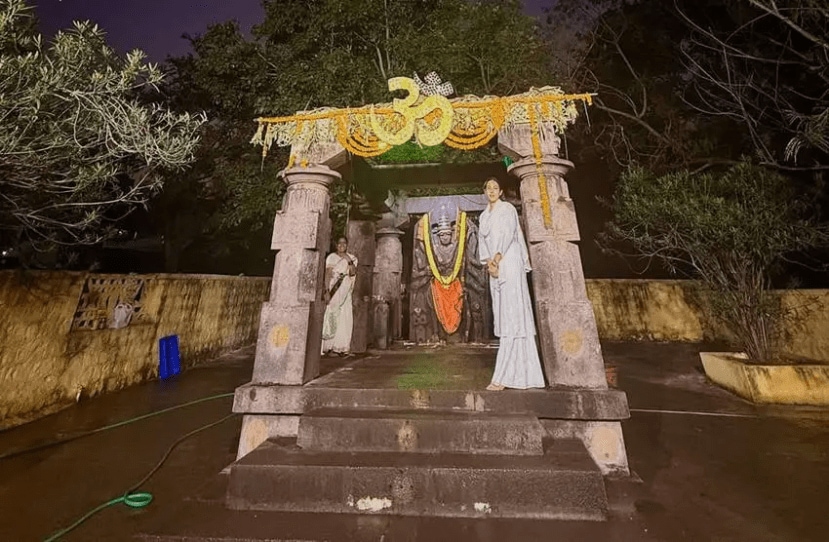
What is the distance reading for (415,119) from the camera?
18.1 feet

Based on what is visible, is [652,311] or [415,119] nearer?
[415,119]

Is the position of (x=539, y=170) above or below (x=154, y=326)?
above

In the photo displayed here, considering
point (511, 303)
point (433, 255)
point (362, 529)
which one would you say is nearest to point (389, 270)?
→ point (433, 255)

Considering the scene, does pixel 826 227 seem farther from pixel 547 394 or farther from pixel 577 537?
pixel 577 537

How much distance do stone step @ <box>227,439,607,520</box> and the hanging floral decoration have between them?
321 centimetres

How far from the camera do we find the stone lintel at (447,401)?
441 cm

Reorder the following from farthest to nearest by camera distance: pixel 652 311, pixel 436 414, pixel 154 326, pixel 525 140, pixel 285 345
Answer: pixel 652 311 → pixel 154 326 → pixel 525 140 → pixel 285 345 → pixel 436 414

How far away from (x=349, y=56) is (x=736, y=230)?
9.28 m

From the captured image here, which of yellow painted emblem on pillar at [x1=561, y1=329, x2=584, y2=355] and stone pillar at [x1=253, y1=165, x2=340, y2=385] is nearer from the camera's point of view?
yellow painted emblem on pillar at [x1=561, y1=329, x2=584, y2=355]

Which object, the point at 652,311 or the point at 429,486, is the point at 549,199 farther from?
the point at 652,311

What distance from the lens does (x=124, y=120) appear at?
5.14 meters

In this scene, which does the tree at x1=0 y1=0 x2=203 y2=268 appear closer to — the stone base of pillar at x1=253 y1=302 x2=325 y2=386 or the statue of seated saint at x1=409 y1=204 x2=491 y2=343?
the stone base of pillar at x1=253 y1=302 x2=325 y2=386

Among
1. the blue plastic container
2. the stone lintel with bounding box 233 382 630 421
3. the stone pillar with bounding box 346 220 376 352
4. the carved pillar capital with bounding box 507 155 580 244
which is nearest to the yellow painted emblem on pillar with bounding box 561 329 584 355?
the stone lintel with bounding box 233 382 630 421

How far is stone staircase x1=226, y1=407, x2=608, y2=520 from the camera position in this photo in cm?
368
